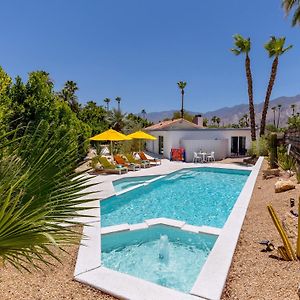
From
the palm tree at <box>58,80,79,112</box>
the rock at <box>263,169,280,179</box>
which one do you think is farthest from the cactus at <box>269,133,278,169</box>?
the palm tree at <box>58,80,79,112</box>

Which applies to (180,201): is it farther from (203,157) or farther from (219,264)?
(203,157)

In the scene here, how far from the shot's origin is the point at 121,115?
48.3 meters

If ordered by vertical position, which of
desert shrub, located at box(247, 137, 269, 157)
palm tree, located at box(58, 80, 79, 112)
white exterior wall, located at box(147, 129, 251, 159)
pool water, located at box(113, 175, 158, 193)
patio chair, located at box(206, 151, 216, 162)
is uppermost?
palm tree, located at box(58, 80, 79, 112)

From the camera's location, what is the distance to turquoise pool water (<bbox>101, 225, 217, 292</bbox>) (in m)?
5.91

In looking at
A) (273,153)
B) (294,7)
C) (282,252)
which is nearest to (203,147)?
(273,153)

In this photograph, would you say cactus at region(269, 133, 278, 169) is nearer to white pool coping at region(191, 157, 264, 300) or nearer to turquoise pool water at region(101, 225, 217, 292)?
white pool coping at region(191, 157, 264, 300)

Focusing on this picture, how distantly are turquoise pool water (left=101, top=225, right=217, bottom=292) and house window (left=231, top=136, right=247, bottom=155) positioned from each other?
22.6 metres

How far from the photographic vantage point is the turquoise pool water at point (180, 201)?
10297 millimetres

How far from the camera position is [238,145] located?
29250 millimetres

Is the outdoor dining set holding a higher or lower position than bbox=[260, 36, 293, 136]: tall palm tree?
lower

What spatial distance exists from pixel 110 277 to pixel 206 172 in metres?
17.3

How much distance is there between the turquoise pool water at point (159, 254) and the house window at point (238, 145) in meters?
22.6

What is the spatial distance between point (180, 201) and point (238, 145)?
18503mm

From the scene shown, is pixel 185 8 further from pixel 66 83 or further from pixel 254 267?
pixel 66 83
